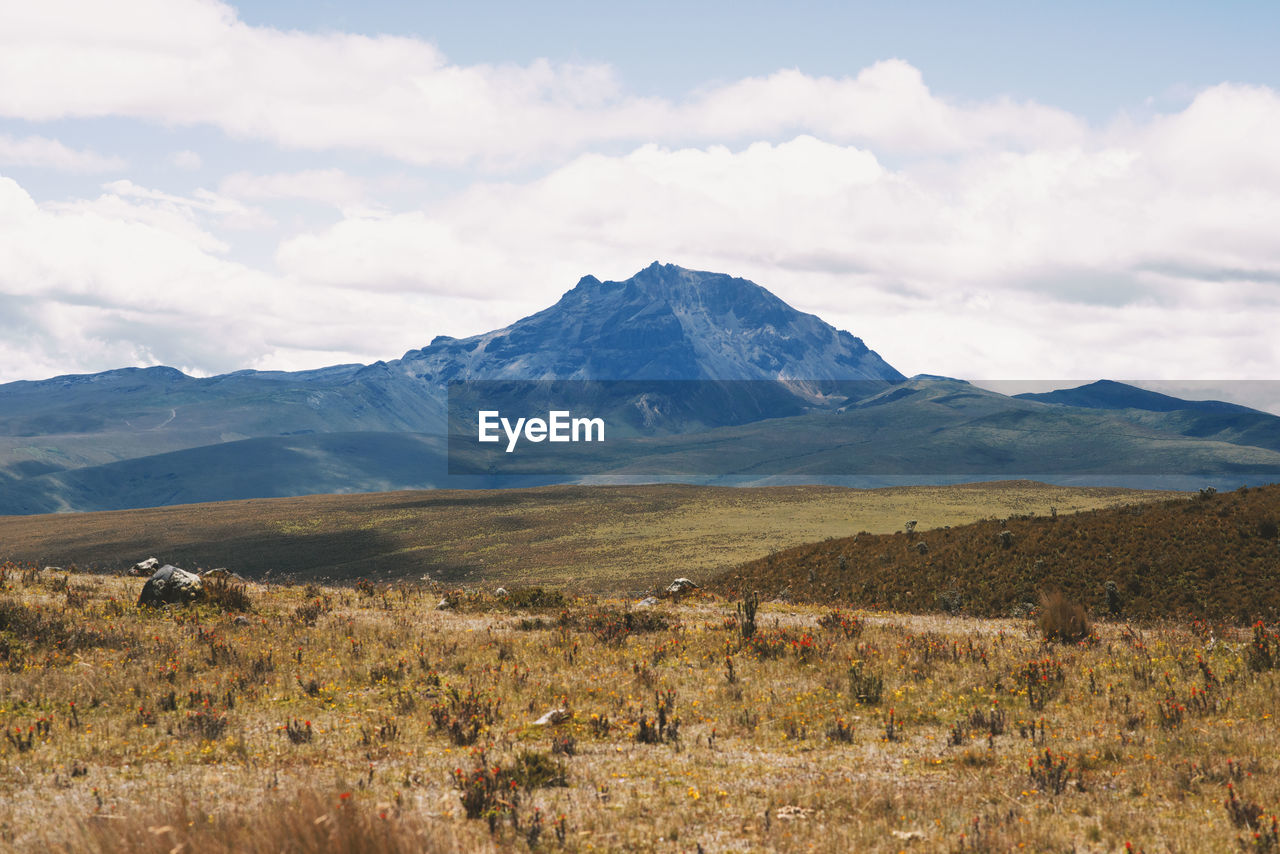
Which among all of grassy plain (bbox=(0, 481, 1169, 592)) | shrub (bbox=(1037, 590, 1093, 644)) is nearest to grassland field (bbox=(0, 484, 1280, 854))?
shrub (bbox=(1037, 590, 1093, 644))

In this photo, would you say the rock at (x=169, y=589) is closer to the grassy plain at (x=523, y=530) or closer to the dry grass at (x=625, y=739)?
the dry grass at (x=625, y=739)

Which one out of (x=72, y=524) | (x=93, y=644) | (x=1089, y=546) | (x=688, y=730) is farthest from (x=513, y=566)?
(x=72, y=524)

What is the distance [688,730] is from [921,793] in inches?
139

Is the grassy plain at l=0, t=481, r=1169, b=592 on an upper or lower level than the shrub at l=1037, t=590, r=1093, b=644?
lower

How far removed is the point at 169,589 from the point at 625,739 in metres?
15.1

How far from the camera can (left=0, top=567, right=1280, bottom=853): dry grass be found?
7.74 metres

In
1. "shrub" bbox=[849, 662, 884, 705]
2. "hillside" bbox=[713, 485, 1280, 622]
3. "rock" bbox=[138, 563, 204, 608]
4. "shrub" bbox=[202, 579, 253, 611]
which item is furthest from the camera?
"hillside" bbox=[713, 485, 1280, 622]

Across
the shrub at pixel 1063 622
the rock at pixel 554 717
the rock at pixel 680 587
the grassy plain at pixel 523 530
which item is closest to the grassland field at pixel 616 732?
the rock at pixel 554 717

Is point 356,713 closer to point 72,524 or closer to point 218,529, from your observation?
point 218,529

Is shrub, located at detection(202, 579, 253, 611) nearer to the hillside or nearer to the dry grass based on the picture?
the dry grass

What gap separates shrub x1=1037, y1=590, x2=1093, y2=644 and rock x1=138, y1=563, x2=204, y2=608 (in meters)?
20.2

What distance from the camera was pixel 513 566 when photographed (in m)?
77.4

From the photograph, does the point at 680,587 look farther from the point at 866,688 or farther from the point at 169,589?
the point at 866,688

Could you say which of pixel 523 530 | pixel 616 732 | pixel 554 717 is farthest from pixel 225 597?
pixel 523 530
